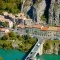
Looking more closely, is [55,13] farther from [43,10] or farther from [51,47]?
[51,47]

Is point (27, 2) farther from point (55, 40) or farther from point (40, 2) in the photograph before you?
point (55, 40)

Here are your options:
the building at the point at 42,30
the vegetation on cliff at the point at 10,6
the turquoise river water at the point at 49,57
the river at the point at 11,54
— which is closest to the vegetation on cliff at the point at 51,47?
the turquoise river water at the point at 49,57

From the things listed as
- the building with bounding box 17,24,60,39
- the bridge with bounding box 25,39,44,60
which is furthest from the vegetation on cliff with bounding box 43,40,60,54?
the building with bounding box 17,24,60,39

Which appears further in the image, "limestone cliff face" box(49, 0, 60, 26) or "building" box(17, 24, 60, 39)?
"limestone cliff face" box(49, 0, 60, 26)

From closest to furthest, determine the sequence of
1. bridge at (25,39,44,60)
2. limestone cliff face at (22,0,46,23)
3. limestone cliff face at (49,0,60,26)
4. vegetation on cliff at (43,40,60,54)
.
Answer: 1. bridge at (25,39,44,60)
2. vegetation on cliff at (43,40,60,54)
3. limestone cliff face at (49,0,60,26)
4. limestone cliff face at (22,0,46,23)

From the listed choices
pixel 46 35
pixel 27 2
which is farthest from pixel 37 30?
pixel 27 2

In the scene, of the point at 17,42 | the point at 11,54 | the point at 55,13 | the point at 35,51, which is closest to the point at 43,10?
the point at 55,13

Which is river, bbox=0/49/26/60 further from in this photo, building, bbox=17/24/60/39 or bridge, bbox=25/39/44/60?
building, bbox=17/24/60/39

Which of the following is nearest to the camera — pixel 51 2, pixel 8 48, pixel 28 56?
pixel 28 56
